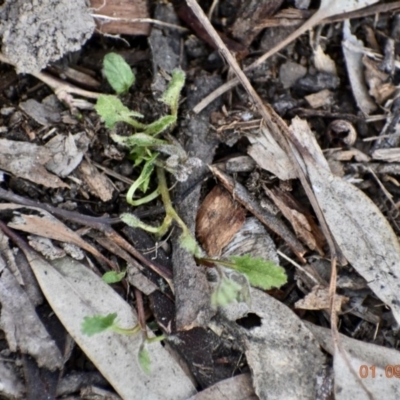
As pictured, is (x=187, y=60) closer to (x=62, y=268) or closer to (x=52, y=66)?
(x=52, y=66)

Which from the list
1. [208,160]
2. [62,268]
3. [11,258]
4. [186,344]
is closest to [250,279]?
[186,344]

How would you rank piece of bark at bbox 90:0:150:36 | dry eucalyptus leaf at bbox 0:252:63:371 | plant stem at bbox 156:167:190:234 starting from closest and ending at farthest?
1. dry eucalyptus leaf at bbox 0:252:63:371
2. plant stem at bbox 156:167:190:234
3. piece of bark at bbox 90:0:150:36

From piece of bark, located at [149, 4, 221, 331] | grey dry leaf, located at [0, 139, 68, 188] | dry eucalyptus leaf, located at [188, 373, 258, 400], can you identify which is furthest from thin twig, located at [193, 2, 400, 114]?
dry eucalyptus leaf, located at [188, 373, 258, 400]

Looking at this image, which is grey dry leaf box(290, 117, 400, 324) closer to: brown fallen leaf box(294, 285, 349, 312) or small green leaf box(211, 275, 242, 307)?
brown fallen leaf box(294, 285, 349, 312)

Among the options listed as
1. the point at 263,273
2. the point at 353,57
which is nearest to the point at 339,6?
the point at 353,57

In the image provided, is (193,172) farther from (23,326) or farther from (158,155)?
(23,326)

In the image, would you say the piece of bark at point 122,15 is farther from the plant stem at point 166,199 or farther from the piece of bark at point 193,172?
the plant stem at point 166,199
